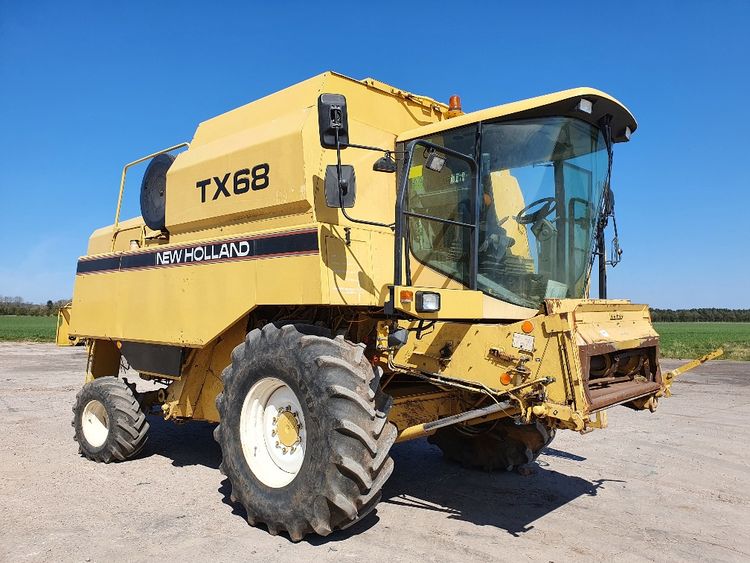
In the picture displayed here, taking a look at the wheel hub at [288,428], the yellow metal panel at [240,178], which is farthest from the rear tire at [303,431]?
the yellow metal panel at [240,178]

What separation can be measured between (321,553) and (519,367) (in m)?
1.77

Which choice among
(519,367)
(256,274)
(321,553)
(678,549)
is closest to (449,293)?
(519,367)

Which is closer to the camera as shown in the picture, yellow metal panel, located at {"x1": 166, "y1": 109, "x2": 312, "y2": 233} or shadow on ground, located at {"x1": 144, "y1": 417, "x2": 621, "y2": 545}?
shadow on ground, located at {"x1": 144, "y1": 417, "x2": 621, "y2": 545}

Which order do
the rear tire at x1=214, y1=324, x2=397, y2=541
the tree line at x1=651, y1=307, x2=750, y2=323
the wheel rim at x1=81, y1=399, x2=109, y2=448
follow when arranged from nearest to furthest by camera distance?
1. the rear tire at x1=214, y1=324, x2=397, y2=541
2. the wheel rim at x1=81, y1=399, x2=109, y2=448
3. the tree line at x1=651, y1=307, x2=750, y2=323

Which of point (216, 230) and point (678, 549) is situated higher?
point (216, 230)

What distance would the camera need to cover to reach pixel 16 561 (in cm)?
383

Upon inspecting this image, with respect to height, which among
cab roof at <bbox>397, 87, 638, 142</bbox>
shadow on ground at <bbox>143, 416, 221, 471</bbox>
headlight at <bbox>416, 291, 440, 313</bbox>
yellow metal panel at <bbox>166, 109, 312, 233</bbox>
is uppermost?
cab roof at <bbox>397, 87, 638, 142</bbox>

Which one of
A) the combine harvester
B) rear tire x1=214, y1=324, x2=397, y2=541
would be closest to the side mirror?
the combine harvester

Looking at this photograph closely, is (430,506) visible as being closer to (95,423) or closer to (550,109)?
(550,109)

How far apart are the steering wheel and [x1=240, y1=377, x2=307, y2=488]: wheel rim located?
7.17ft

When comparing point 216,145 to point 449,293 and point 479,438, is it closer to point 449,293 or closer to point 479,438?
point 449,293

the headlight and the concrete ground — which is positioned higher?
the headlight

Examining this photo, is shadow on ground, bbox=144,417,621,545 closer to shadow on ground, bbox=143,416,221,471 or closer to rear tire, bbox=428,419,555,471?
shadow on ground, bbox=143,416,221,471

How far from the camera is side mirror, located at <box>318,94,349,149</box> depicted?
404 centimetres
